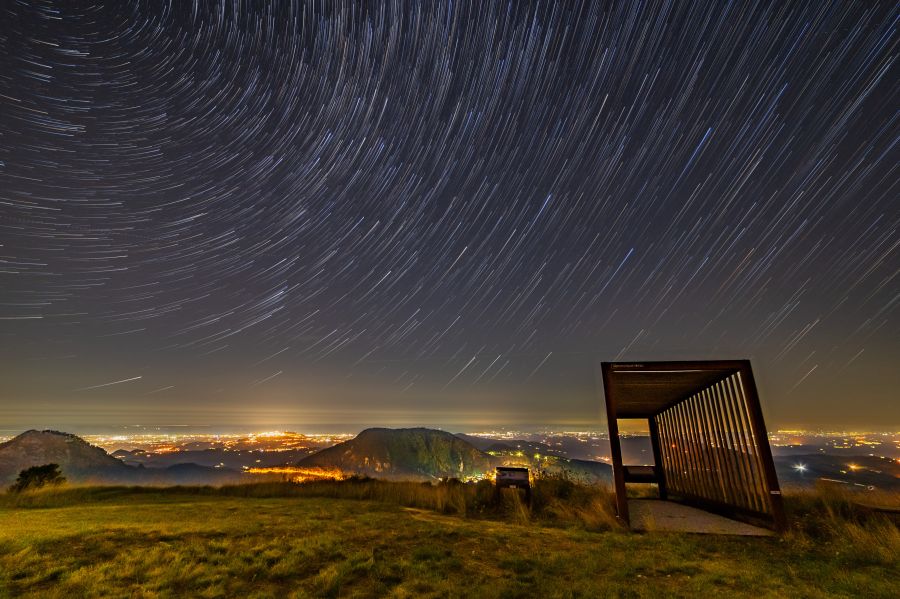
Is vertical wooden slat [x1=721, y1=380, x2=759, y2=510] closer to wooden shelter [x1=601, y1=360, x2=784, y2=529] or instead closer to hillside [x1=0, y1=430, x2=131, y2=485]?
wooden shelter [x1=601, y1=360, x2=784, y2=529]

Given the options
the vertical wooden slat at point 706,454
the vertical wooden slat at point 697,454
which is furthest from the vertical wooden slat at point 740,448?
the vertical wooden slat at point 697,454

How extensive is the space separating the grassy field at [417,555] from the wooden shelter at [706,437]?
3.07ft

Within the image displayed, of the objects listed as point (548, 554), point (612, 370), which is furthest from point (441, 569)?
point (612, 370)

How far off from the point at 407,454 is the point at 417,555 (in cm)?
7856

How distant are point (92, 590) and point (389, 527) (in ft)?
15.9

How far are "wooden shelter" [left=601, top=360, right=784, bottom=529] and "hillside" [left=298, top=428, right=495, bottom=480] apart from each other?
200 ft

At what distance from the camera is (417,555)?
233 inches

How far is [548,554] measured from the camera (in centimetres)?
602

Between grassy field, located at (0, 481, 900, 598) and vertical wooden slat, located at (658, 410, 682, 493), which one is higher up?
vertical wooden slat, located at (658, 410, 682, 493)

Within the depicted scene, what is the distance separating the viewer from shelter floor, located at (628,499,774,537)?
7.93m

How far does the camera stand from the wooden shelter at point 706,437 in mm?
8688

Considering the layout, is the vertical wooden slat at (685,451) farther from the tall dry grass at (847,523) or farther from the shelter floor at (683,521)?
the tall dry grass at (847,523)

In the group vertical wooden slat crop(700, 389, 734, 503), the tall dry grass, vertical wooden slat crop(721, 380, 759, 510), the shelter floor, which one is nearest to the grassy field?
the tall dry grass

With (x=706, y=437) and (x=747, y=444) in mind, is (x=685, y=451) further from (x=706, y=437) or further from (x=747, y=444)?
(x=747, y=444)
